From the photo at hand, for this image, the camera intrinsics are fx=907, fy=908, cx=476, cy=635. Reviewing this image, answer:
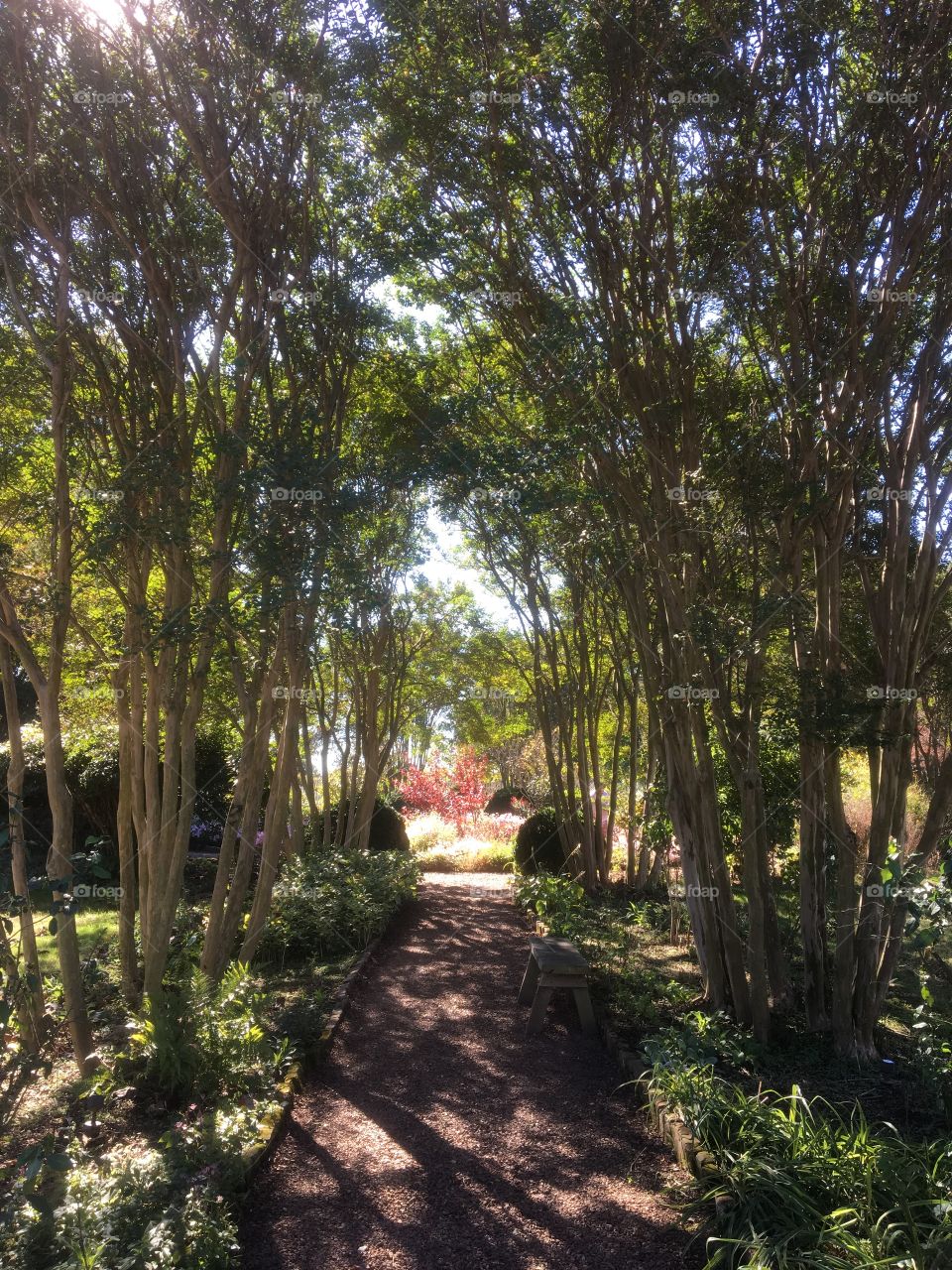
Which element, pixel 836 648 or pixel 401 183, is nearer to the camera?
pixel 836 648

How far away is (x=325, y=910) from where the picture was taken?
28.5 ft

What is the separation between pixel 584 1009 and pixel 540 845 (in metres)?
7.61

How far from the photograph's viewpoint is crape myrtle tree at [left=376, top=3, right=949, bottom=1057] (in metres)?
5.45

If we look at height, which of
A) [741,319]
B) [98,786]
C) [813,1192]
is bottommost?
[813,1192]

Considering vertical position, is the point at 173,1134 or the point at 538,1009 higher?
the point at 173,1134

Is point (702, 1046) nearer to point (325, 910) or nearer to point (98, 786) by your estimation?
point (325, 910)

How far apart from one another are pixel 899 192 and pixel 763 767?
258 inches

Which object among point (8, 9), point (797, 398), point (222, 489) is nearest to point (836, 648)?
point (797, 398)

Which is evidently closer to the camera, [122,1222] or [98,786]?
[122,1222]

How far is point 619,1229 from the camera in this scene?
3.64m

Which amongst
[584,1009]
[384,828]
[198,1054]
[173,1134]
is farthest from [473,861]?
[173,1134]

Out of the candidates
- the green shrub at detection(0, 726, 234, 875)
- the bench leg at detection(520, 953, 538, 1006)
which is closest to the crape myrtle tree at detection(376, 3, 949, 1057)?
the bench leg at detection(520, 953, 538, 1006)

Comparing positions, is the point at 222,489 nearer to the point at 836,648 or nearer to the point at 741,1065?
the point at 836,648

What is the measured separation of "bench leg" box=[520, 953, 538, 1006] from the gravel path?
97 mm
